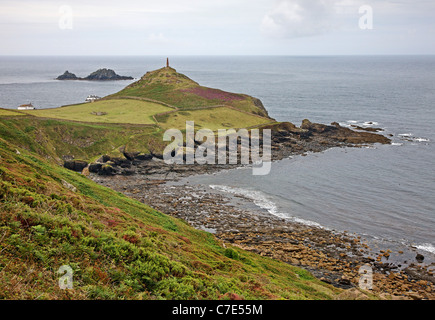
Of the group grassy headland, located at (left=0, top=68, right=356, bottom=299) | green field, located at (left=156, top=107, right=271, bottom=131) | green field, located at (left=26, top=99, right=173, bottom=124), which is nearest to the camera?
grassy headland, located at (left=0, top=68, right=356, bottom=299)

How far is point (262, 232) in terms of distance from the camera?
42750 millimetres

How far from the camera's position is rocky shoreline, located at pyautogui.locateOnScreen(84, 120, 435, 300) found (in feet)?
108

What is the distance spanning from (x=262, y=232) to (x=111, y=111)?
2581 inches

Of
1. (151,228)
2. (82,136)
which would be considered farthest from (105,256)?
(82,136)

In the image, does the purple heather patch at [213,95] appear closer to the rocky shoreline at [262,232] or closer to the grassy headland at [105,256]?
the rocky shoreline at [262,232]

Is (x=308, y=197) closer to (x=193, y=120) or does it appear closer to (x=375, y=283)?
(x=375, y=283)

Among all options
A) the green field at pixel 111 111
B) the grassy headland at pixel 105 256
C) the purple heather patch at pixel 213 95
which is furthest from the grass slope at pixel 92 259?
the purple heather patch at pixel 213 95

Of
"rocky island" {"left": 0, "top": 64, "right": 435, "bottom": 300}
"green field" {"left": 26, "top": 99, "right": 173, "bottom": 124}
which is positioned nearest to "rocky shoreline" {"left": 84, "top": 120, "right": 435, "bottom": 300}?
"rocky island" {"left": 0, "top": 64, "right": 435, "bottom": 300}

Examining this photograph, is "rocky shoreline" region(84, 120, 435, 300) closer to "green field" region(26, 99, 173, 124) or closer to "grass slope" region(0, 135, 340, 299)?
"grass slope" region(0, 135, 340, 299)

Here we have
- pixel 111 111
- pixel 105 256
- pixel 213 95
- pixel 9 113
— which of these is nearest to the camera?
pixel 105 256

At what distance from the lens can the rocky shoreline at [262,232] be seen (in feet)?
108

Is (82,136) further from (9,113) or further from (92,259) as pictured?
(92,259)

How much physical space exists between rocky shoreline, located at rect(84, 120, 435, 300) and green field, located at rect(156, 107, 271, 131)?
19.1m

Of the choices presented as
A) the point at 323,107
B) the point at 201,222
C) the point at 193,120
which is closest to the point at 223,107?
the point at 193,120
